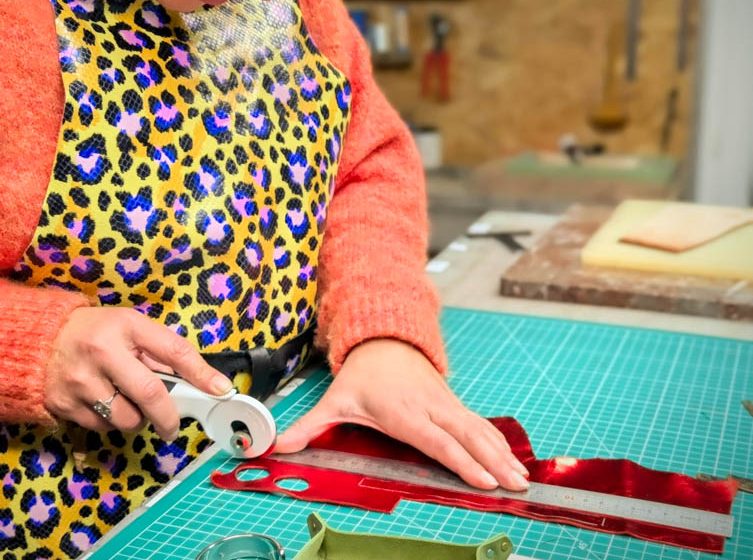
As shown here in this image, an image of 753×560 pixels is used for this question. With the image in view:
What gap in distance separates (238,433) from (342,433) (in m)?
0.13

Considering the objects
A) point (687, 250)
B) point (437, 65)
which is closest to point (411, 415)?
point (687, 250)

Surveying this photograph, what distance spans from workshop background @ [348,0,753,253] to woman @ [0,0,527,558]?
1569 mm

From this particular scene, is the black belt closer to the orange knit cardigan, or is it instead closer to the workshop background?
the orange knit cardigan

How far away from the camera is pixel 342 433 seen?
0.88 metres

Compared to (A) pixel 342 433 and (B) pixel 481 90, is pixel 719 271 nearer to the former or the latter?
(A) pixel 342 433

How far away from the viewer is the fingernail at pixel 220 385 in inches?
29.1

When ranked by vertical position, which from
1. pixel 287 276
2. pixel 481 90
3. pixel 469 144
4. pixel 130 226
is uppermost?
pixel 130 226

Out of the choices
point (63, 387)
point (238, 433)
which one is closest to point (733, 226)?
point (238, 433)

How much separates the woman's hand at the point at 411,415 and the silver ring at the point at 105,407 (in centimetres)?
18

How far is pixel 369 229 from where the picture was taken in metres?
1.04

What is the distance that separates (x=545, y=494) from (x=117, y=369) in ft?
1.28

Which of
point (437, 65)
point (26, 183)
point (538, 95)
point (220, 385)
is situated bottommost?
point (538, 95)

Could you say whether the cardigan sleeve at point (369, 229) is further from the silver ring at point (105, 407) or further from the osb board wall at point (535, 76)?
the osb board wall at point (535, 76)

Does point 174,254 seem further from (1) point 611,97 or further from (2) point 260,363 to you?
(1) point 611,97
